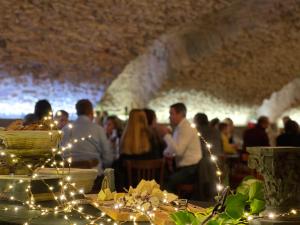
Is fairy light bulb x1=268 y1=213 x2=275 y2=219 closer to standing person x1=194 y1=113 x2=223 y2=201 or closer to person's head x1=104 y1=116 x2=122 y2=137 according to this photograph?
standing person x1=194 y1=113 x2=223 y2=201

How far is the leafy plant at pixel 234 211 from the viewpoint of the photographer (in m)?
1.52

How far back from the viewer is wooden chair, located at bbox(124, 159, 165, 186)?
4.69 metres

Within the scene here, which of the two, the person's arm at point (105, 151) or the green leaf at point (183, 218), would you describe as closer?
the green leaf at point (183, 218)

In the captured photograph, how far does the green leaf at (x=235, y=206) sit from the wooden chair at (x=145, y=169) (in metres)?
3.14

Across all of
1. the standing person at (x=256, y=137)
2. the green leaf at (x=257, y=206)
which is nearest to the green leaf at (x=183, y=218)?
the green leaf at (x=257, y=206)

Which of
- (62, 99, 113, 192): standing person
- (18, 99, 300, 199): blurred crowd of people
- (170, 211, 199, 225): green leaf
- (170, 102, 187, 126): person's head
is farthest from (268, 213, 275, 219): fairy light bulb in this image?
(170, 102, 187, 126): person's head

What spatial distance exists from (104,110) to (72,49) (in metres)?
1.74

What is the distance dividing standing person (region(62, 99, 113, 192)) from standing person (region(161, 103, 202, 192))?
0.66m

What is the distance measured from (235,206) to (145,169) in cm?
321

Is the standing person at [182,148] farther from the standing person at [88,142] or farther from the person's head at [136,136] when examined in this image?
the standing person at [88,142]

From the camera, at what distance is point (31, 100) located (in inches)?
303

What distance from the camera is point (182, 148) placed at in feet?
16.6

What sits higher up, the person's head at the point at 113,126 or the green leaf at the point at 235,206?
the person's head at the point at 113,126

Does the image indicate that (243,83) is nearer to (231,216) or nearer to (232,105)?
(232,105)
